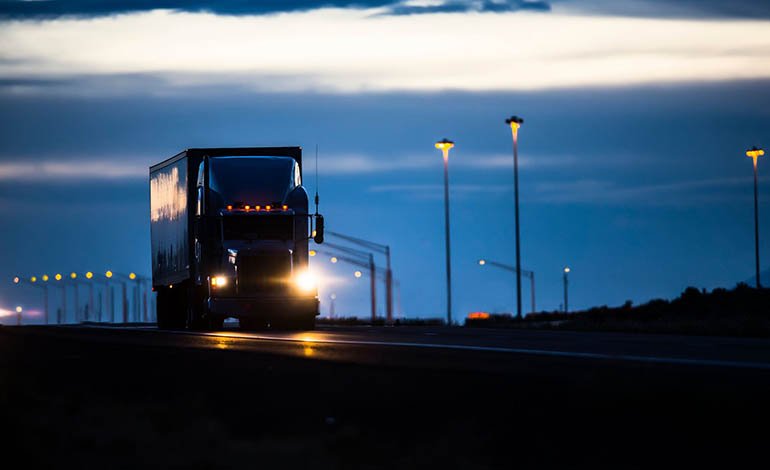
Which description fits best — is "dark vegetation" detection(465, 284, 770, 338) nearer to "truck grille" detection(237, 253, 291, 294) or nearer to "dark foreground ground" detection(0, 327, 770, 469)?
"truck grille" detection(237, 253, 291, 294)

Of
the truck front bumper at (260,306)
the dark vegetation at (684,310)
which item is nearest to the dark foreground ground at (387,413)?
the truck front bumper at (260,306)

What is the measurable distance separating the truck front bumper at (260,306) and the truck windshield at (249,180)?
241cm

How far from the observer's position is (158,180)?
44625 mm

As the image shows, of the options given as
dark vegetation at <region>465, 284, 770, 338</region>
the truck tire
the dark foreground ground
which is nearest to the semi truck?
the truck tire

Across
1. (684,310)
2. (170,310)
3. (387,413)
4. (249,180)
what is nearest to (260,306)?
(249,180)

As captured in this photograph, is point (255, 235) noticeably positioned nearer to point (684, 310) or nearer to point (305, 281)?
point (305, 281)

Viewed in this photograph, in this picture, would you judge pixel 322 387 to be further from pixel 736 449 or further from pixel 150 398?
pixel 736 449

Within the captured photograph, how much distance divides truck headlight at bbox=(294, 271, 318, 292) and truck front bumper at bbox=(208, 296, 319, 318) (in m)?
0.26

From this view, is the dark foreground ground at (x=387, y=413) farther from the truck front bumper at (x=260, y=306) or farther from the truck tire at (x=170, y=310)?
the truck tire at (x=170, y=310)

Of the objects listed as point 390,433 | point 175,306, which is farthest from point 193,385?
point 175,306

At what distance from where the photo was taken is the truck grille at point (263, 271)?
37.0 m

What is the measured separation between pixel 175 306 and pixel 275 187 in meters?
7.46

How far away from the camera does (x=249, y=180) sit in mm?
37219

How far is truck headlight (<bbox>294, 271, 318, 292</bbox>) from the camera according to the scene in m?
37.5
